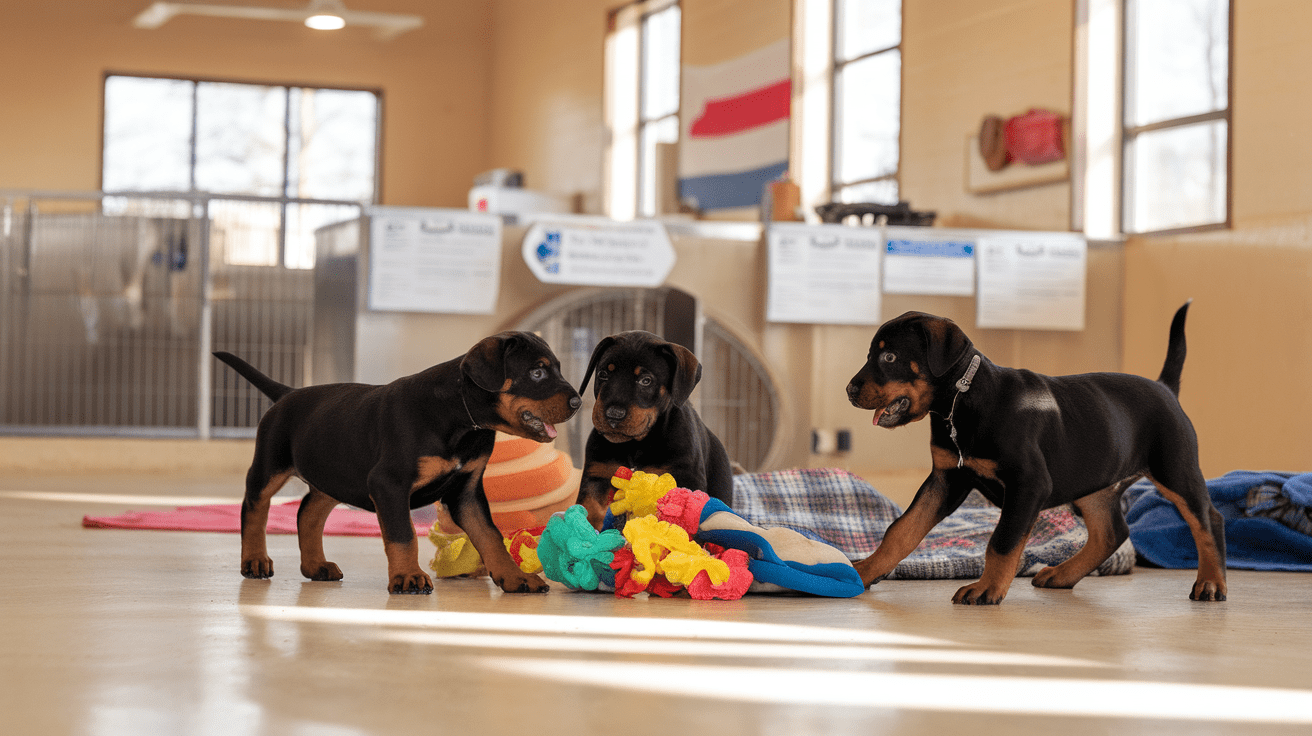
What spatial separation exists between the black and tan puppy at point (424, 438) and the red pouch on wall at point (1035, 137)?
4.98 meters

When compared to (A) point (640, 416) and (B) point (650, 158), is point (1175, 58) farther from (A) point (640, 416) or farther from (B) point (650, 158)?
(B) point (650, 158)

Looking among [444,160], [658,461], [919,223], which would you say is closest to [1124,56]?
[919,223]

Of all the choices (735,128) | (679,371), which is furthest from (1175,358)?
(735,128)

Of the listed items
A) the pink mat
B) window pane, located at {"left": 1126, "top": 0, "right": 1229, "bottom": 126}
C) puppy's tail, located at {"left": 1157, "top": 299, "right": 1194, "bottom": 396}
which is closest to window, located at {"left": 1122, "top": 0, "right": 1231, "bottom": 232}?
window pane, located at {"left": 1126, "top": 0, "right": 1229, "bottom": 126}

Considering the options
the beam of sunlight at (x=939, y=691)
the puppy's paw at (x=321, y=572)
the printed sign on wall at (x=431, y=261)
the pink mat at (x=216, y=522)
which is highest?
the printed sign on wall at (x=431, y=261)

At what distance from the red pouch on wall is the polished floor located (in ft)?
→ 14.1

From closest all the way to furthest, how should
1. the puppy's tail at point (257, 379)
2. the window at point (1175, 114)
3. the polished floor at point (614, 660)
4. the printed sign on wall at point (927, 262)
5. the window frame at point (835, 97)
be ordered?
the polished floor at point (614, 660) < the puppy's tail at point (257, 379) < the window at point (1175, 114) < the printed sign on wall at point (927, 262) < the window frame at point (835, 97)

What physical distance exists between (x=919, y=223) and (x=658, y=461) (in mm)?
4555

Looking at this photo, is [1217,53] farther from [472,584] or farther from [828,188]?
[472,584]

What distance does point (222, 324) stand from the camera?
7.62m

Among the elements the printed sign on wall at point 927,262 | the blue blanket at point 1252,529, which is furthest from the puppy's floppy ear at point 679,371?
the printed sign on wall at point 927,262

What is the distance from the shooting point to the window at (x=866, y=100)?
8.72 metres

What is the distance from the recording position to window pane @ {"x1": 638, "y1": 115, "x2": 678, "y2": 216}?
445 inches

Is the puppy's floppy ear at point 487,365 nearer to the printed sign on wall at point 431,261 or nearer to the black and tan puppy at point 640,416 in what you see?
the black and tan puppy at point 640,416
